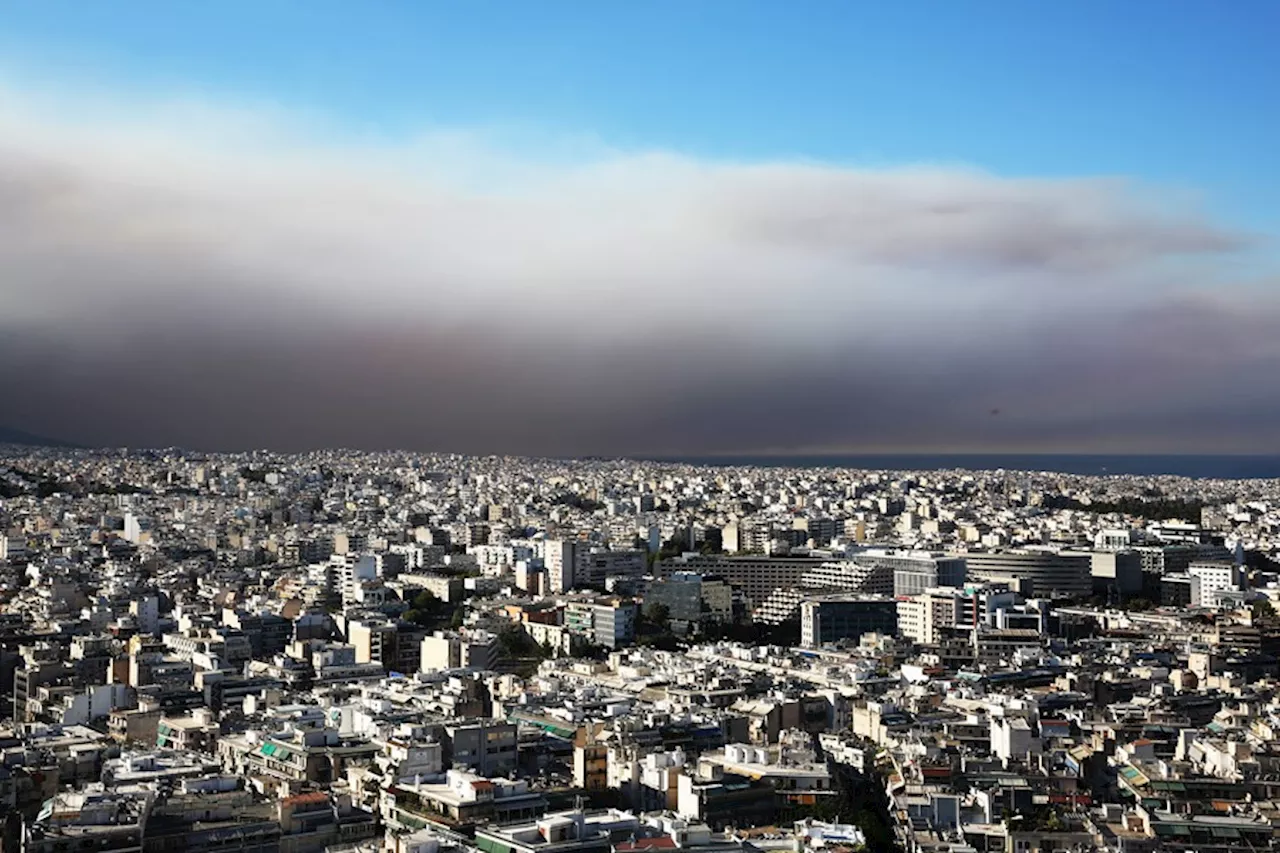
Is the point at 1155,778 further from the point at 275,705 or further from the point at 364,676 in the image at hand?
the point at 364,676

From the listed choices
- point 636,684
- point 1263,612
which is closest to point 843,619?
point 1263,612

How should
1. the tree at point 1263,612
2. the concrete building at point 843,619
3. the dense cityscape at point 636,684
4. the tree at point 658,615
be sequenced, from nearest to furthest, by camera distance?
the dense cityscape at point 636,684 → the tree at point 1263,612 → the concrete building at point 843,619 → the tree at point 658,615

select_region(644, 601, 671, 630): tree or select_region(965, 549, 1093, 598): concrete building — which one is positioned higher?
select_region(965, 549, 1093, 598): concrete building

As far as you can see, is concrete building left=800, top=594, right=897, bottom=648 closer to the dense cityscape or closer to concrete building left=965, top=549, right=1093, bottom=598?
the dense cityscape

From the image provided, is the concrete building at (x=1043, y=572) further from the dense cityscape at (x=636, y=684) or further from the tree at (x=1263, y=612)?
the tree at (x=1263, y=612)

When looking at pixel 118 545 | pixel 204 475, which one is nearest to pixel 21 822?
pixel 118 545

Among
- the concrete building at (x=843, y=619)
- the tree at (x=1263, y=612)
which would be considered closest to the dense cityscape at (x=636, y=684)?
the concrete building at (x=843, y=619)

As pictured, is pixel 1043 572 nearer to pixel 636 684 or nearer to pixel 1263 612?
pixel 1263 612

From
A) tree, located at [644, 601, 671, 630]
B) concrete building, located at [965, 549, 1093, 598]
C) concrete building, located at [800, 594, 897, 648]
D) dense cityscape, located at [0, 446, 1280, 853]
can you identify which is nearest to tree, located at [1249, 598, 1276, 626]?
dense cityscape, located at [0, 446, 1280, 853]
